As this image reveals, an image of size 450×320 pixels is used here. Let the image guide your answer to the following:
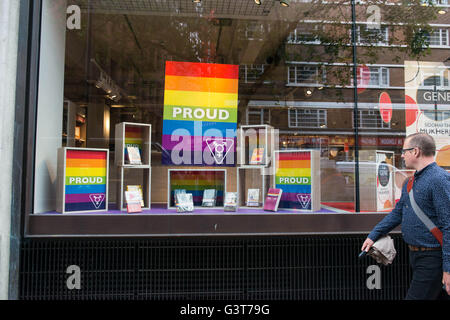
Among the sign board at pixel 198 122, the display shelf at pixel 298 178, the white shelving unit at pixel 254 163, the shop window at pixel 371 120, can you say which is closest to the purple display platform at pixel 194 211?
the display shelf at pixel 298 178

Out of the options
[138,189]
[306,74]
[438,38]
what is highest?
[438,38]

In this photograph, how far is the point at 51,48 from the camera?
4.00 m

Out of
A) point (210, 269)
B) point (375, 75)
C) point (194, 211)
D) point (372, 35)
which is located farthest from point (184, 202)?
point (372, 35)

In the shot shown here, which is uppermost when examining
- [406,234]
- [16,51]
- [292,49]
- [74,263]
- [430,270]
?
[292,49]

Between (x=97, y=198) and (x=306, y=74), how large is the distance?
148 inches

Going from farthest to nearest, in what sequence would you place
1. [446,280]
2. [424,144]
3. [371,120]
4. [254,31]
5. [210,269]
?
[254,31]
[371,120]
[210,269]
[424,144]
[446,280]

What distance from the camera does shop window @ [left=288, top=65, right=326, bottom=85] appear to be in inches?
205

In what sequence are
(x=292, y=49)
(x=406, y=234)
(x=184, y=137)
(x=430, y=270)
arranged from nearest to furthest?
(x=430, y=270) → (x=406, y=234) → (x=184, y=137) → (x=292, y=49)

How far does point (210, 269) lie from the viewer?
375 cm

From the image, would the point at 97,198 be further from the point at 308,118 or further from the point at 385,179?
the point at 385,179

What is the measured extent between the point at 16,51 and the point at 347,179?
4223 millimetres

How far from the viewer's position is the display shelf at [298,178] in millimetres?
3950

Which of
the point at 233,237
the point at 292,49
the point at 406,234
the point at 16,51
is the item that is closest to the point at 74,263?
the point at 233,237

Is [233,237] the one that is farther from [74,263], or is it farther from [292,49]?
[292,49]
